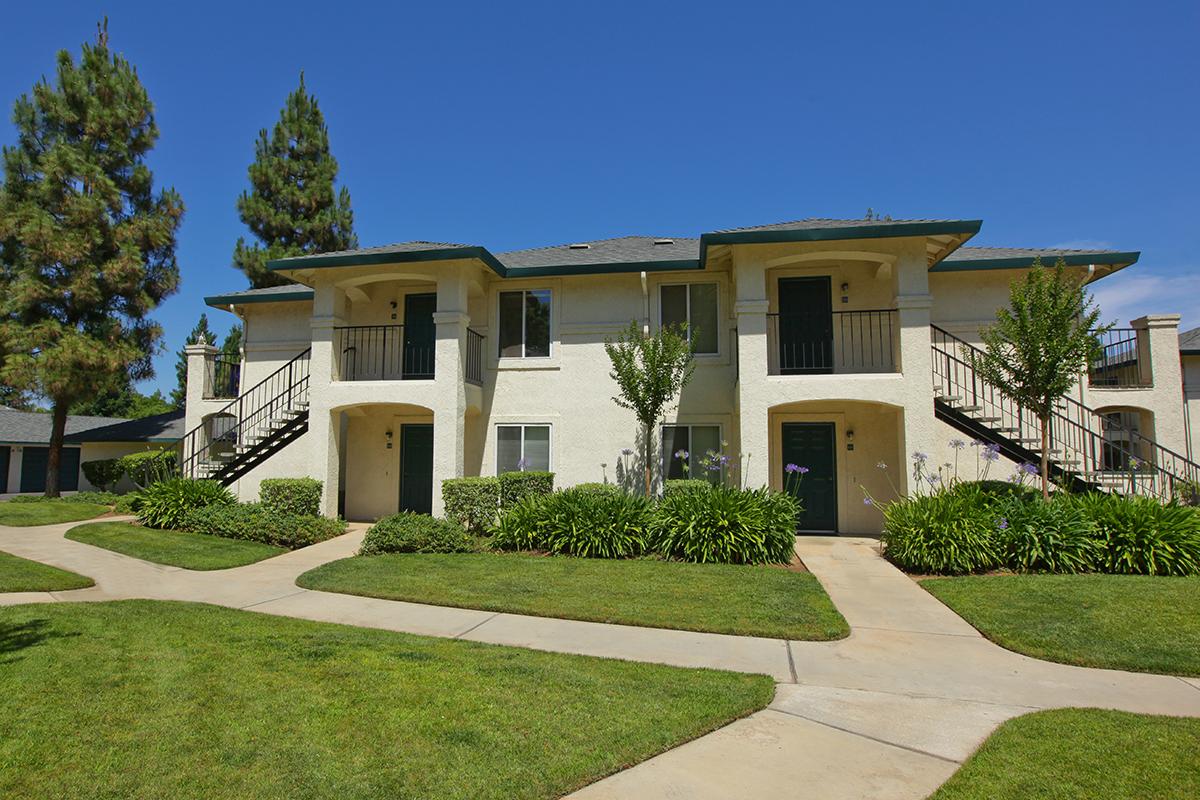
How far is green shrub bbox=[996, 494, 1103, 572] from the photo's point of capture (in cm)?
844

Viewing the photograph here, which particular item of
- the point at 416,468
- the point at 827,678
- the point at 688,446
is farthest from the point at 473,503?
the point at 827,678

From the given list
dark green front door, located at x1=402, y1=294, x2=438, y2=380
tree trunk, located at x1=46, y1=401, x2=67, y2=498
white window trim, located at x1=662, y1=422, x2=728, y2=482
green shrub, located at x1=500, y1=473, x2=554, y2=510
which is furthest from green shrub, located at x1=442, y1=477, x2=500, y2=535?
tree trunk, located at x1=46, y1=401, x2=67, y2=498

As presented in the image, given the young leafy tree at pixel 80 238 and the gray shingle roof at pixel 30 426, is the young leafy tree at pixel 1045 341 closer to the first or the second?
the young leafy tree at pixel 80 238

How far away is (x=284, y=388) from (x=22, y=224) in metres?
9.87

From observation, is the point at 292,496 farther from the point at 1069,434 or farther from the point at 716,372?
the point at 1069,434

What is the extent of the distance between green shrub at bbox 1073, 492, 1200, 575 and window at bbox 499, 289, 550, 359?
33.0ft

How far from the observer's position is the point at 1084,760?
11.2ft

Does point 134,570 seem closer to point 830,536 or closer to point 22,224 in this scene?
point 830,536

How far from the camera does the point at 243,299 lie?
50.7 ft

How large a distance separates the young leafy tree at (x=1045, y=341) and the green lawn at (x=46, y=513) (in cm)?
1890

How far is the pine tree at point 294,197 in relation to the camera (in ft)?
88.1

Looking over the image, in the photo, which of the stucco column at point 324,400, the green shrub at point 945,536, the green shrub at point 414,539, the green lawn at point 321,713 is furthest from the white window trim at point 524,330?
the green lawn at point 321,713

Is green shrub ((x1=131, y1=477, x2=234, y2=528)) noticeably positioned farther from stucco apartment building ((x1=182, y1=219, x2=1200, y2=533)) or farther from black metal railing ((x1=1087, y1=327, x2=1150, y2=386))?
black metal railing ((x1=1087, y1=327, x2=1150, y2=386))

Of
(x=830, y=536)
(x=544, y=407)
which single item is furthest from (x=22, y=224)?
(x=830, y=536)
